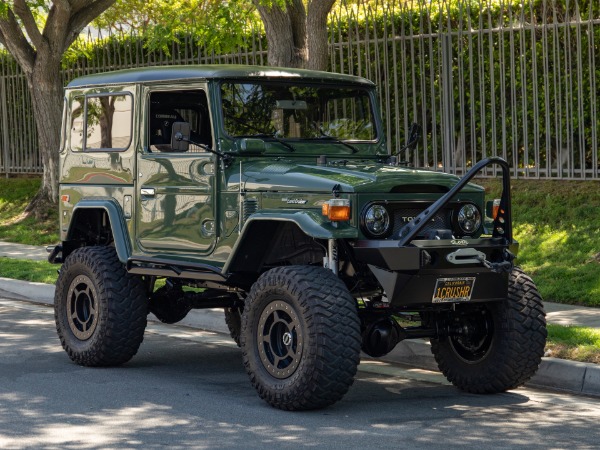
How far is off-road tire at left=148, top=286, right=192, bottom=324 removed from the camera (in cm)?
945

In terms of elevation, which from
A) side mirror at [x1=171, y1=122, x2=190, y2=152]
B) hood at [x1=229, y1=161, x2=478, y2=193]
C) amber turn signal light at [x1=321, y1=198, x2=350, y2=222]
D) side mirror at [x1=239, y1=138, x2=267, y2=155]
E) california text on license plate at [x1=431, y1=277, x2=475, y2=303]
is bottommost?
california text on license plate at [x1=431, y1=277, x2=475, y2=303]

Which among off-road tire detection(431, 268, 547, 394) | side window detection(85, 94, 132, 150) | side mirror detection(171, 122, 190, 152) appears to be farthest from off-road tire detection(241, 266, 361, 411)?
side window detection(85, 94, 132, 150)

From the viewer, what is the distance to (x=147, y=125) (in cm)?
911

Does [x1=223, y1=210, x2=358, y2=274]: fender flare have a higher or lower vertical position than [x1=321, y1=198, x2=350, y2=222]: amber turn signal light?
lower

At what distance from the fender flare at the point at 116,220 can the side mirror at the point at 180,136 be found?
2.54 ft

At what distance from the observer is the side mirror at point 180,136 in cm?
840

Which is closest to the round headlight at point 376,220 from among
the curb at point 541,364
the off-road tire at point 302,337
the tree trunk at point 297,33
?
the off-road tire at point 302,337

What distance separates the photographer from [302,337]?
289 inches

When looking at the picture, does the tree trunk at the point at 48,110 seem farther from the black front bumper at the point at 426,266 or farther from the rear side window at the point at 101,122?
the black front bumper at the point at 426,266

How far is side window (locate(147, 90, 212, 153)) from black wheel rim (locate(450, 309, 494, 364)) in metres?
2.29

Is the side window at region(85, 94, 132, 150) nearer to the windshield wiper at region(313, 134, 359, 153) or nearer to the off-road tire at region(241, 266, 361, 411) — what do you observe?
the windshield wiper at region(313, 134, 359, 153)

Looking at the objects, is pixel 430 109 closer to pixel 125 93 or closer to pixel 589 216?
pixel 589 216

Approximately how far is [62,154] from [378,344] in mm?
3698

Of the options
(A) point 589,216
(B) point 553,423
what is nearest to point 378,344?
(B) point 553,423
